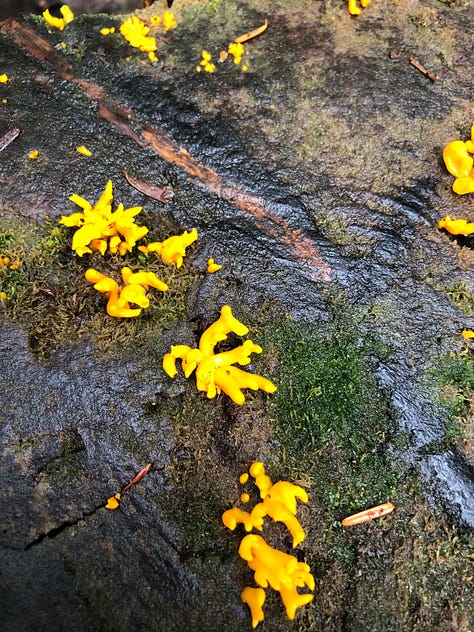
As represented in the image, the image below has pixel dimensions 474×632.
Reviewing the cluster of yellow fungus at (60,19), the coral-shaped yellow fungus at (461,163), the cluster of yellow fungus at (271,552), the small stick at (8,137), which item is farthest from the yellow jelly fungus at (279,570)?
the cluster of yellow fungus at (60,19)

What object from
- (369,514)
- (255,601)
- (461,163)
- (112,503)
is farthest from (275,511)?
(461,163)

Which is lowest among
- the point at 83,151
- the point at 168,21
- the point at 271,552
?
the point at 271,552

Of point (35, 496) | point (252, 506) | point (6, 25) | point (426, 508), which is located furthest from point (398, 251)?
point (6, 25)

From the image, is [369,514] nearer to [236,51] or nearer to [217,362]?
[217,362]

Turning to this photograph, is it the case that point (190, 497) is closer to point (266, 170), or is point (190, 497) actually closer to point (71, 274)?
point (71, 274)

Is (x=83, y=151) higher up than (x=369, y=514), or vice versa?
(x=83, y=151)

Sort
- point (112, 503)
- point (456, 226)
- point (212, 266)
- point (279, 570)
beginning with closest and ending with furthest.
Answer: point (279, 570) < point (112, 503) < point (212, 266) < point (456, 226)

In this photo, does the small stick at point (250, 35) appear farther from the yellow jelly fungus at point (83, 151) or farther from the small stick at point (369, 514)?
the small stick at point (369, 514)
